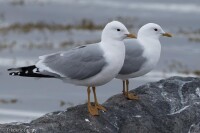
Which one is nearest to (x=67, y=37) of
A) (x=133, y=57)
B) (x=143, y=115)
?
(x=133, y=57)

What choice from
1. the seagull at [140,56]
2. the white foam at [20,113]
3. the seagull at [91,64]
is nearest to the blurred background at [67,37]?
the white foam at [20,113]

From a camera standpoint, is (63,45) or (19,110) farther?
(63,45)

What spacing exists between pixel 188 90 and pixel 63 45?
905 centimetres

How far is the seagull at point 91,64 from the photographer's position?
23.4ft

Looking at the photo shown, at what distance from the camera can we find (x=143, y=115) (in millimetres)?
7461

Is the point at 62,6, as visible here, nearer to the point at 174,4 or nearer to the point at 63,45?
the point at 174,4

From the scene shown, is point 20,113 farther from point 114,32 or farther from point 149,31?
point 114,32

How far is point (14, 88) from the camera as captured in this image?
43.8 feet

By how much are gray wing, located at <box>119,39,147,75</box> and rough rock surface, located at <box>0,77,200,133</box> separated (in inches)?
12.2

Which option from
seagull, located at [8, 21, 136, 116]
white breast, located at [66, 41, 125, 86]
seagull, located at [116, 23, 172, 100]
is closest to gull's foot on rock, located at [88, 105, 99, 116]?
seagull, located at [8, 21, 136, 116]

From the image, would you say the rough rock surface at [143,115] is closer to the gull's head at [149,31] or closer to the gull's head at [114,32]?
the gull's head at [149,31]

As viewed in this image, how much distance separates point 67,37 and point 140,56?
33.0ft

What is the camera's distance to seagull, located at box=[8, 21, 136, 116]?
7145 millimetres

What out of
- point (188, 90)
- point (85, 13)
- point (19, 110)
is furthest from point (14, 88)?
point (85, 13)
